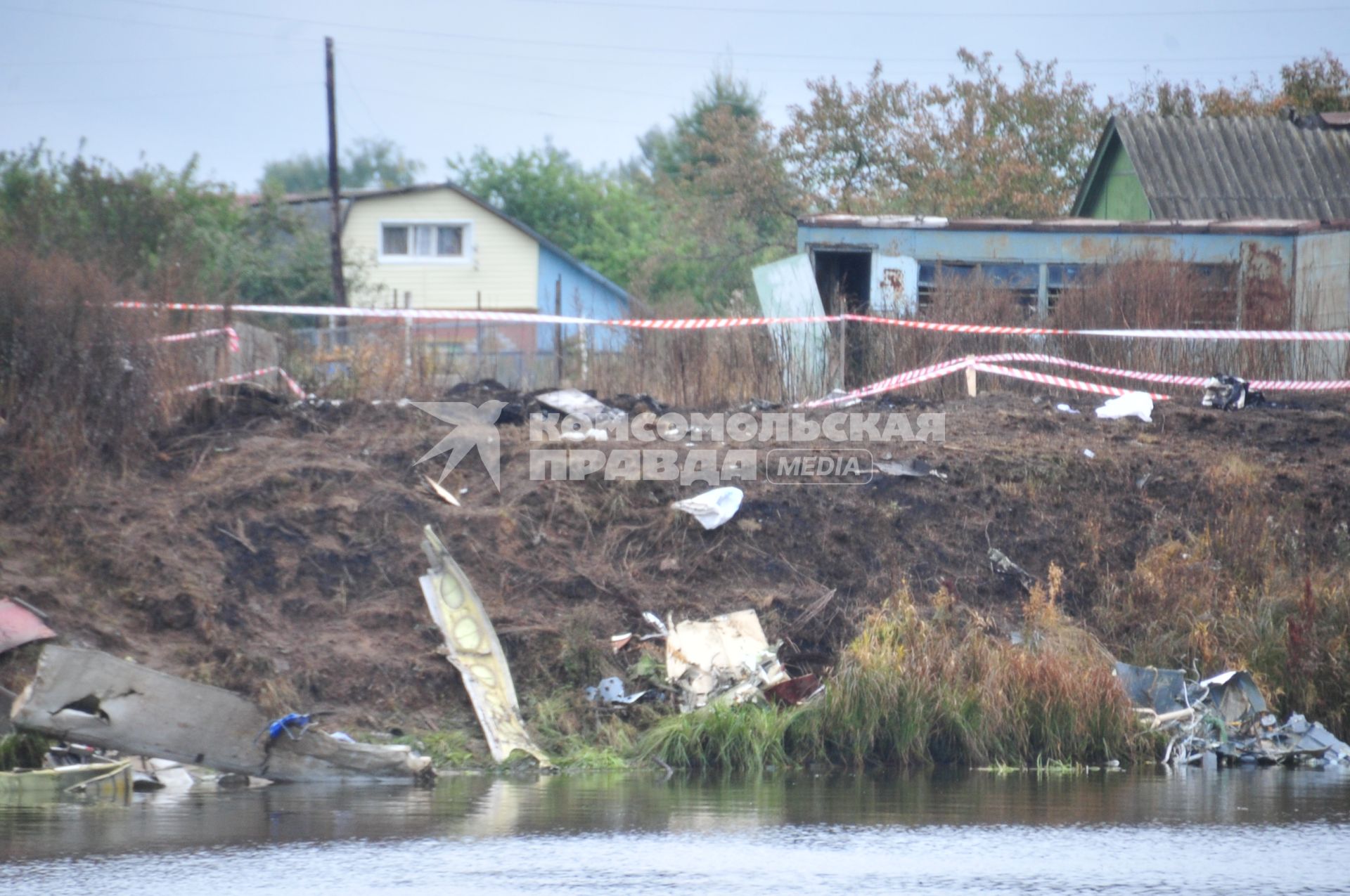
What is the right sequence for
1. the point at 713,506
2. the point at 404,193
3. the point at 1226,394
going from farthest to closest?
the point at 404,193, the point at 1226,394, the point at 713,506

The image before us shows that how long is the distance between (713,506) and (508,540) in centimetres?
184

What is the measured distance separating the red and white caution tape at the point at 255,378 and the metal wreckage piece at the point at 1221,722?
8.71 metres

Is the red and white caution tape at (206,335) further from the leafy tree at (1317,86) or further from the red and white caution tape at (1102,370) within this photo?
the leafy tree at (1317,86)

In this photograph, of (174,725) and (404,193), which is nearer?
(174,725)

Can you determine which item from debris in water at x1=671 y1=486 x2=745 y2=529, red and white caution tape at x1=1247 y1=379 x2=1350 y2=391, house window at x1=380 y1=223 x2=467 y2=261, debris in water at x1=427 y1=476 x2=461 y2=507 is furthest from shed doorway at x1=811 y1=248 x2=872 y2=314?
house window at x1=380 y1=223 x2=467 y2=261

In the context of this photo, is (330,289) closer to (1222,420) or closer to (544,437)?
(544,437)

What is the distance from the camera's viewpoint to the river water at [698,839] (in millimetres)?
6074

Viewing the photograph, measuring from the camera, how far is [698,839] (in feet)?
23.2

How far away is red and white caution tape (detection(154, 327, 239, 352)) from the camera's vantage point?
45.0ft

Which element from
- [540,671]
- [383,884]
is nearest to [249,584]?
[540,671]

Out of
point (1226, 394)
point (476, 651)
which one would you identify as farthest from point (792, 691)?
point (1226, 394)

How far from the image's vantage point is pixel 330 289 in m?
33.8

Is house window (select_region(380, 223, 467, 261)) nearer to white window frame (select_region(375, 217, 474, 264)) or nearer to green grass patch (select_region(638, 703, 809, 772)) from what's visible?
white window frame (select_region(375, 217, 474, 264))

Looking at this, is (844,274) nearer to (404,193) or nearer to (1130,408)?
(1130,408)
